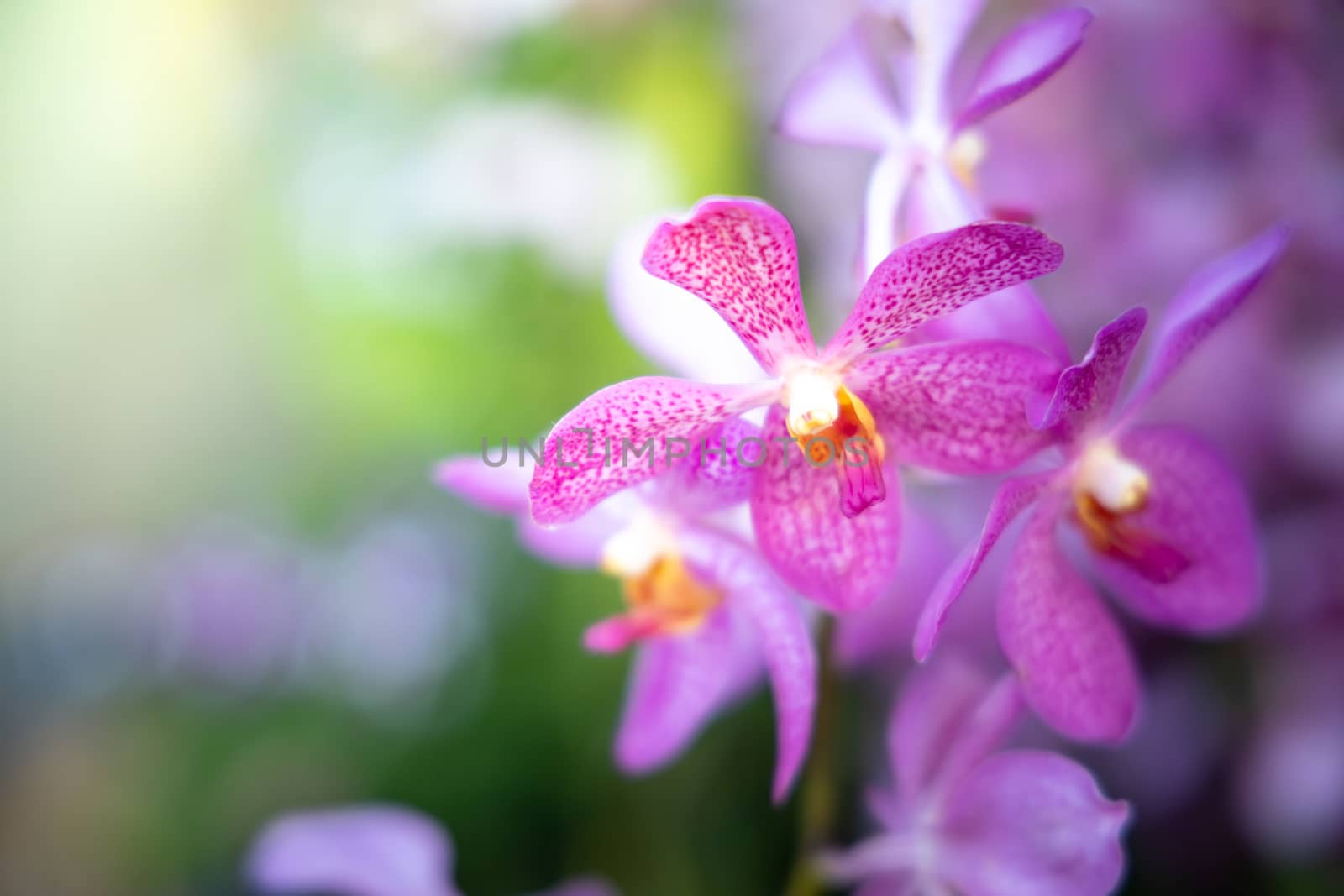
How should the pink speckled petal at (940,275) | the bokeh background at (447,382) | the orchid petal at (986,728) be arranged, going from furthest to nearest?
the bokeh background at (447,382) < the orchid petal at (986,728) < the pink speckled petal at (940,275)

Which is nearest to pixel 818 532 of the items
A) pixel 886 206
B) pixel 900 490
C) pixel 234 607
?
pixel 900 490

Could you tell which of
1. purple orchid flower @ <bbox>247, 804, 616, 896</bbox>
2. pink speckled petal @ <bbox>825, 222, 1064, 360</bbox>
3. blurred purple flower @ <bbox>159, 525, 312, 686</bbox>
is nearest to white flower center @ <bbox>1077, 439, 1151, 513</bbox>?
pink speckled petal @ <bbox>825, 222, 1064, 360</bbox>

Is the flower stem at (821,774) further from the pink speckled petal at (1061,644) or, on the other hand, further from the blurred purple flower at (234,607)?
the blurred purple flower at (234,607)

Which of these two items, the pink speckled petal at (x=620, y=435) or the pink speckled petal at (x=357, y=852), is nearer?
the pink speckled petal at (x=620, y=435)

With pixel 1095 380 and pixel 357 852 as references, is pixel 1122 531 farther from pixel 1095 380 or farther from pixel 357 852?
pixel 357 852

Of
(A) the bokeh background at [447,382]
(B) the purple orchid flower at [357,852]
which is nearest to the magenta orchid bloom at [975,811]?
(B) the purple orchid flower at [357,852]
